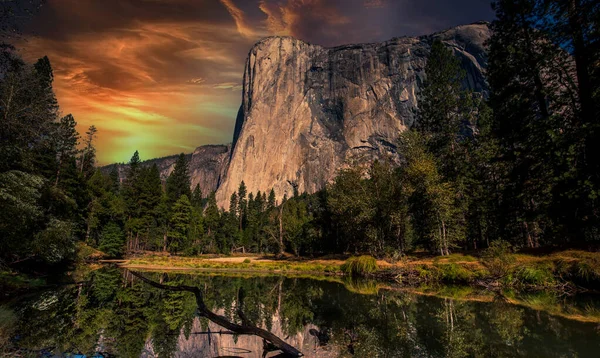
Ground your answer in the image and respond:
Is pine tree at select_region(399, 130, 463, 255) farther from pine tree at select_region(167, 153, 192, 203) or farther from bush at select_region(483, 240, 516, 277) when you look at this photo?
pine tree at select_region(167, 153, 192, 203)

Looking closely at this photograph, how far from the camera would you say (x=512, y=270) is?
1741cm

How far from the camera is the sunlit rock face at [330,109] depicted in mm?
157875

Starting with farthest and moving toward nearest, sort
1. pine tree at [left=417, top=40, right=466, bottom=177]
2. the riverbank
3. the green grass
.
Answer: pine tree at [left=417, top=40, right=466, bottom=177] < the green grass < the riverbank

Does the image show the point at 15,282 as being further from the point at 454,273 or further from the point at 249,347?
the point at 454,273

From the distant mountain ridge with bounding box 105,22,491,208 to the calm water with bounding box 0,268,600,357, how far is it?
5489 inches

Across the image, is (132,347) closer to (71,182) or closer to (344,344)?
(344,344)

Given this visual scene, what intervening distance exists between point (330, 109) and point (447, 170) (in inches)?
5483

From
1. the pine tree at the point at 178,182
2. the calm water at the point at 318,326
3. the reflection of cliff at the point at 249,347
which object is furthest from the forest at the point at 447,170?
the pine tree at the point at 178,182

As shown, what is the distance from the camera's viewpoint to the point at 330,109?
168250 millimetres

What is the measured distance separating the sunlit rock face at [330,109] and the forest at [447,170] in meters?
102

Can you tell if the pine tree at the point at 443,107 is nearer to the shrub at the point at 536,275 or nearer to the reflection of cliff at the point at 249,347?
the shrub at the point at 536,275

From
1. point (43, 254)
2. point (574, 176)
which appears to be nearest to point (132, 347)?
point (43, 254)

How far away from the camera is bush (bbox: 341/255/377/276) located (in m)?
25.7

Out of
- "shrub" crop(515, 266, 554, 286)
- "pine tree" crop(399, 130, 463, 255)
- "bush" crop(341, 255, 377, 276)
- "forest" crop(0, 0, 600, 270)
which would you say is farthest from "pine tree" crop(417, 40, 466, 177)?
"shrub" crop(515, 266, 554, 286)
